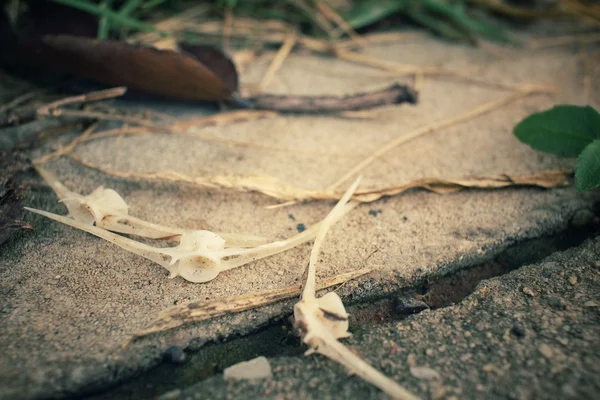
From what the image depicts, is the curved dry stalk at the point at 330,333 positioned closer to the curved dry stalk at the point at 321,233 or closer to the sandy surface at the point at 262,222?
the curved dry stalk at the point at 321,233

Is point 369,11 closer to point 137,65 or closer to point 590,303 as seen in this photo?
point 137,65

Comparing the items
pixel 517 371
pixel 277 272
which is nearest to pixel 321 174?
pixel 277 272

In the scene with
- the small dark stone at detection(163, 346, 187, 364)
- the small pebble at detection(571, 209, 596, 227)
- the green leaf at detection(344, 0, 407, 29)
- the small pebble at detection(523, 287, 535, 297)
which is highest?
the green leaf at detection(344, 0, 407, 29)

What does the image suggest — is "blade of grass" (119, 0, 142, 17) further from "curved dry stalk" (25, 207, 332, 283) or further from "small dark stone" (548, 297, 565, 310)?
"small dark stone" (548, 297, 565, 310)

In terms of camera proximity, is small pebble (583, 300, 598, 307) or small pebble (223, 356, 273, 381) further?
small pebble (583, 300, 598, 307)

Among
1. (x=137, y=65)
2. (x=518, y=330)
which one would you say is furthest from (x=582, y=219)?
(x=137, y=65)

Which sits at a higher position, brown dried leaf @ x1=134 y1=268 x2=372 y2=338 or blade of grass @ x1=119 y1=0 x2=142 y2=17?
blade of grass @ x1=119 y1=0 x2=142 y2=17

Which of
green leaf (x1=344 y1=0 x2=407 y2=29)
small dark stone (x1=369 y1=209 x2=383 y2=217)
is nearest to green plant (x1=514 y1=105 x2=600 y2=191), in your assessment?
small dark stone (x1=369 y1=209 x2=383 y2=217)

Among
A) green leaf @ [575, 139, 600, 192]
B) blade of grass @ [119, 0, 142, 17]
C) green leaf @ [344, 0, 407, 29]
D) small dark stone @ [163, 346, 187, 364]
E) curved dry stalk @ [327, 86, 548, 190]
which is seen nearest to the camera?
small dark stone @ [163, 346, 187, 364]
